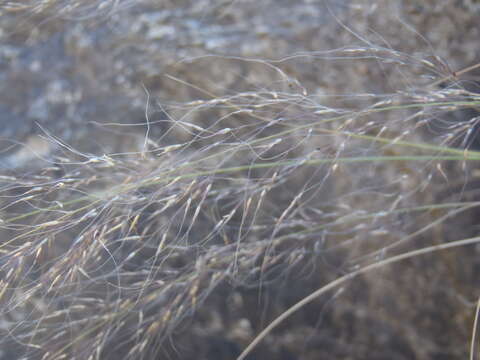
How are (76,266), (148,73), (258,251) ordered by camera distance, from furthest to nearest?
(148,73)
(258,251)
(76,266)

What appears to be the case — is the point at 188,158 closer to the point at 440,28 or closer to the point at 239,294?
the point at 239,294

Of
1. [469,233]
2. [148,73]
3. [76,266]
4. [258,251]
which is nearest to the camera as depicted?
[76,266]

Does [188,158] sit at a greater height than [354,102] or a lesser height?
greater

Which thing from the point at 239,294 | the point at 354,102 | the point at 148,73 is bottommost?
the point at 239,294

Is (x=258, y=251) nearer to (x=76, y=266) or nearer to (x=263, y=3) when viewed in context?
(x=76, y=266)

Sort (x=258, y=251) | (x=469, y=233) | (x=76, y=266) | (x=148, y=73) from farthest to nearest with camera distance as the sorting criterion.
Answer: (x=148, y=73), (x=469, y=233), (x=258, y=251), (x=76, y=266)

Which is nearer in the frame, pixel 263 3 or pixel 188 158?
pixel 188 158

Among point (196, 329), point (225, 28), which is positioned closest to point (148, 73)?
point (225, 28)

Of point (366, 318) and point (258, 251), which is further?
point (366, 318)

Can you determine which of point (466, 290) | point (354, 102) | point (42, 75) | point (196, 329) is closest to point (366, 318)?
point (466, 290)
